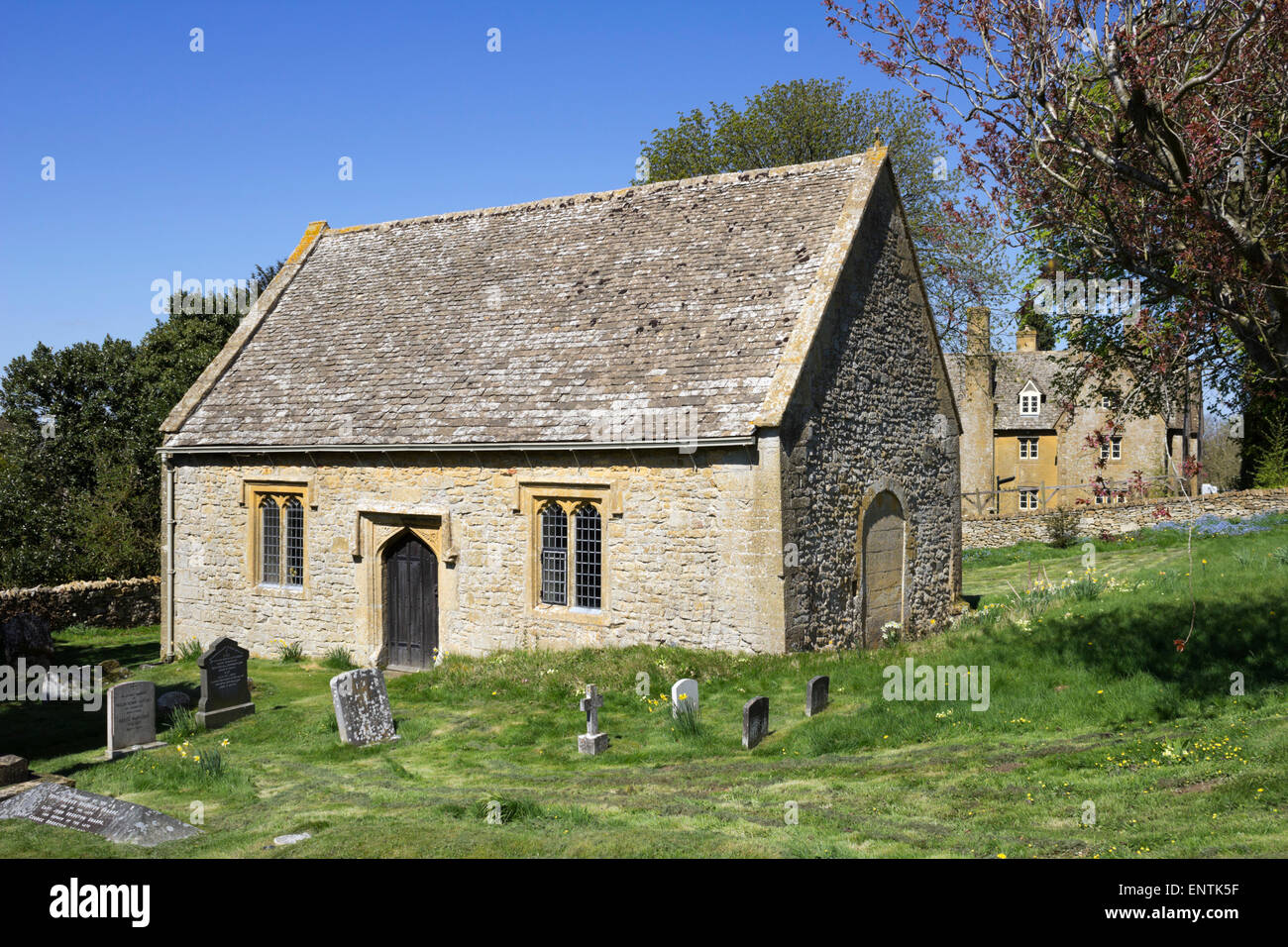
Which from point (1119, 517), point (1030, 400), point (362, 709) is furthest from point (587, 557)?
point (1030, 400)

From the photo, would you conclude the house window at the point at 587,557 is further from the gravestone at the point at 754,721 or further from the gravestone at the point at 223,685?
the gravestone at the point at 223,685

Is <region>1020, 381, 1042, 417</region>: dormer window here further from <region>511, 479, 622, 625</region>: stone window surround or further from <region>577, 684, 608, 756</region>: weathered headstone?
<region>577, 684, 608, 756</region>: weathered headstone

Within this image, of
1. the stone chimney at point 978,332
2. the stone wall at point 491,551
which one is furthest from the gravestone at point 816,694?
the stone chimney at point 978,332

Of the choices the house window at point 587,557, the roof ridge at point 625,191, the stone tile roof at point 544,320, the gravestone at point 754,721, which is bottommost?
the gravestone at point 754,721

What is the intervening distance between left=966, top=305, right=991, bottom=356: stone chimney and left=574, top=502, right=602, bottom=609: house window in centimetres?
3224

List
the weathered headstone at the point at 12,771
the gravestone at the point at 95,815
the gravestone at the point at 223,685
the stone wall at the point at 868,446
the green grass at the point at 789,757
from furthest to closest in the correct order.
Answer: the stone wall at the point at 868,446
the gravestone at the point at 223,685
the weathered headstone at the point at 12,771
the gravestone at the point at 95,815
the green grass at the point at 789,757

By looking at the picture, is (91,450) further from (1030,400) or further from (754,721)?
(1030,400)

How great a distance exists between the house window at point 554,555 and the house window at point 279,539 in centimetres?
633

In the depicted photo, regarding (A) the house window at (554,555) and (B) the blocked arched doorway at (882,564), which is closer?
(A) the house window at (554,555)

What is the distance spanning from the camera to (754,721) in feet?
39.6

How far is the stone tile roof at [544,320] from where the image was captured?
17047 mm

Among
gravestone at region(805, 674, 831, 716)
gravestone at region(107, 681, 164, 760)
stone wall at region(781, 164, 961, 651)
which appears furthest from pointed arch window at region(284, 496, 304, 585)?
gravestone at region(805, 674, 831, 716)

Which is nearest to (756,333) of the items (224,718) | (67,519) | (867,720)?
(867,720)

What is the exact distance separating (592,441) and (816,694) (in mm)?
5998
